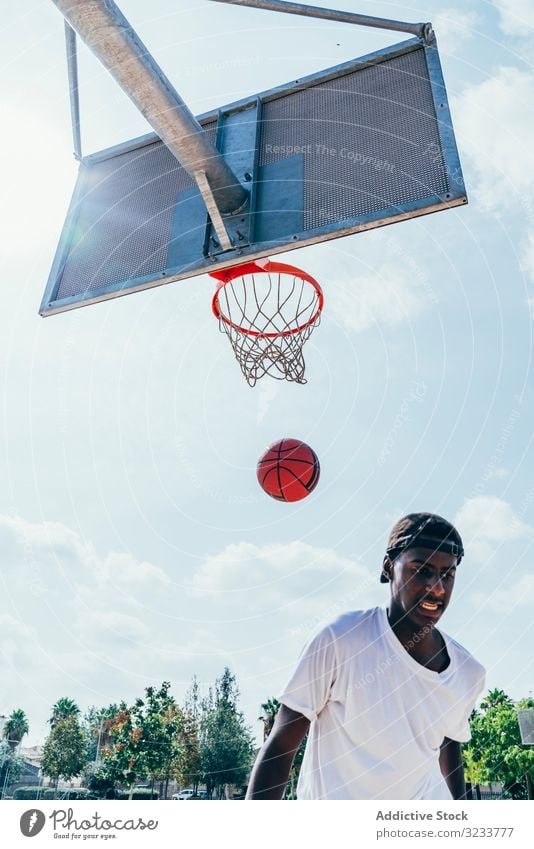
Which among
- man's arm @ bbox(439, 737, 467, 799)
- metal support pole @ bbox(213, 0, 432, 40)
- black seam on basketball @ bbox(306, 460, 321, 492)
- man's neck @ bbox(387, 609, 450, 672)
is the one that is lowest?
man's arm @ bbox(439, 737, 467, 799)

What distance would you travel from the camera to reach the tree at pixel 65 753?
3089 cm

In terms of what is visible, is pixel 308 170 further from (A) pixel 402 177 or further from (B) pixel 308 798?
(B) pixel 308 798

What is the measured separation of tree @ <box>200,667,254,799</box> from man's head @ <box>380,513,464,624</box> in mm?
29373

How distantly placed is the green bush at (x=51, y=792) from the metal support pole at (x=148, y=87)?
113ft

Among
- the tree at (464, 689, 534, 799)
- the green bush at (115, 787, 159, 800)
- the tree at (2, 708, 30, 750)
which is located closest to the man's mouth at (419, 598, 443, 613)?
the tree at (464, 689, 534, 799)

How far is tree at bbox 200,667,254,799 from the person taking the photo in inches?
1149

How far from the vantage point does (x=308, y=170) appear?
3.64 meters

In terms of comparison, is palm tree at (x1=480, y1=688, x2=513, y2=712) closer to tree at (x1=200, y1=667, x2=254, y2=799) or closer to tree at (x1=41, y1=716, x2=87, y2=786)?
tree at (x1=200, y1=667, x2=254, y2=799)

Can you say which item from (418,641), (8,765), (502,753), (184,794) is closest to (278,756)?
(418,641)

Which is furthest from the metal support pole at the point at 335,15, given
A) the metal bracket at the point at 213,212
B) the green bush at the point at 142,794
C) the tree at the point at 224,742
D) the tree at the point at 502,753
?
the green bush at the point at 142,794

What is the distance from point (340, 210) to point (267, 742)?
2659 mm
